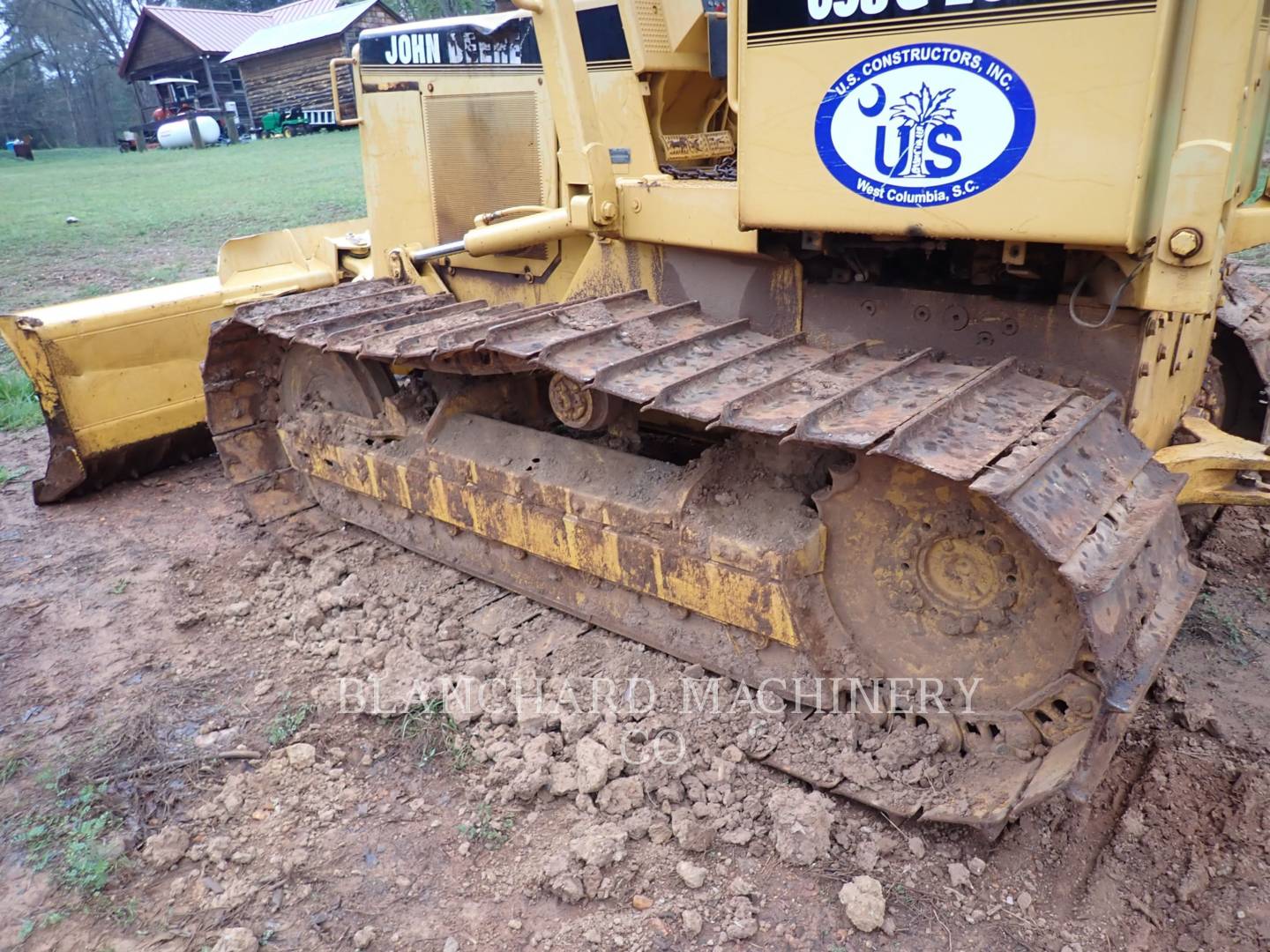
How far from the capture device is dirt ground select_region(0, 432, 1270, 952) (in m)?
2.34

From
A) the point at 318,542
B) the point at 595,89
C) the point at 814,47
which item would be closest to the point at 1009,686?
the point at 814,47

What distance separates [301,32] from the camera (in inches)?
1242

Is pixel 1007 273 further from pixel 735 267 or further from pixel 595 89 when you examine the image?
pixel 595 89

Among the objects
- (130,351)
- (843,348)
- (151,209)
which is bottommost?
(151,209)

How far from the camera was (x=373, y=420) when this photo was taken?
4047mm

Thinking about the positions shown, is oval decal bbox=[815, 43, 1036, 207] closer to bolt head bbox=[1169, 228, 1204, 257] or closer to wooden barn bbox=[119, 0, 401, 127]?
bolt head bbox=[1169, 228, 1204, 257]

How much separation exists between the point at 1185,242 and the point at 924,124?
2.11 feet

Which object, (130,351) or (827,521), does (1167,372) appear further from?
(130,351)

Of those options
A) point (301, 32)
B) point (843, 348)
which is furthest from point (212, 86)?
point (843, 348)

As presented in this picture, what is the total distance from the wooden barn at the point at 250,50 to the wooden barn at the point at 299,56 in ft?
0.09

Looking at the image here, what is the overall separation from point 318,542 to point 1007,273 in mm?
3077

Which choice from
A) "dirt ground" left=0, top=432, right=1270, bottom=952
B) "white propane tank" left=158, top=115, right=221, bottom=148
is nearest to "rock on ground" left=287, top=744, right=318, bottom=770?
"dirt ground" left=0, top=432, right=1270, bottom=952

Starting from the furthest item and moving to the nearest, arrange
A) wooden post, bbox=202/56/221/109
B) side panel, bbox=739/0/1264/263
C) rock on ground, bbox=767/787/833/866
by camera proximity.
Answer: wooden post, bbox=202/56/221/109, rock on ground, bbox=767/787/833/866, side panel, bbox=739/0/1264/263

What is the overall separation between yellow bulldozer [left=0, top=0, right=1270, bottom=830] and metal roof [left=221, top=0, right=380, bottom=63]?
1181 inches
